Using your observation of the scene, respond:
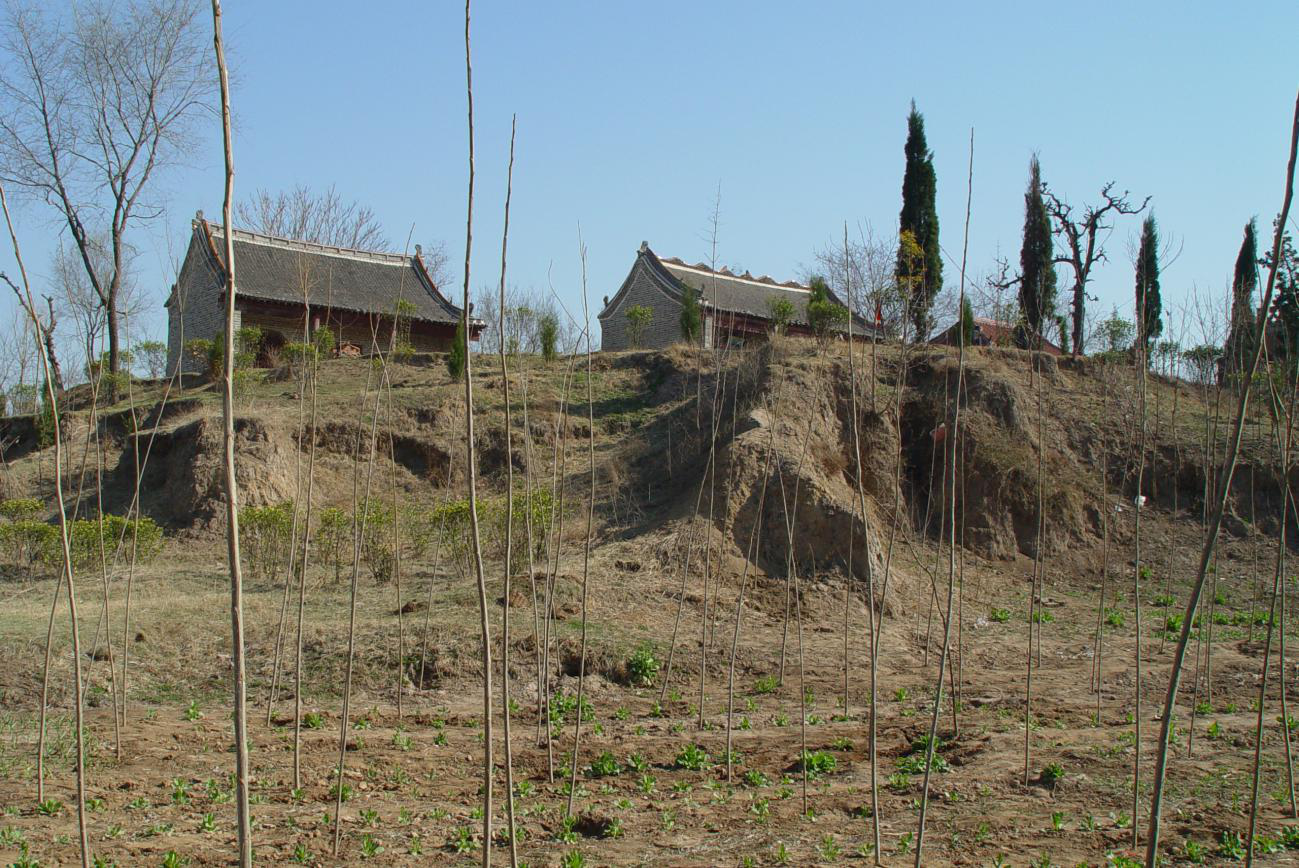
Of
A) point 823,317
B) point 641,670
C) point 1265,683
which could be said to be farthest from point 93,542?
point 823,317

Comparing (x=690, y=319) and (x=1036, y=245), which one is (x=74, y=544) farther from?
(x=1036, y=245)

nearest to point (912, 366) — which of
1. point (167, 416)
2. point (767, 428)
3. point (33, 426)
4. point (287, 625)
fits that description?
point (767, 428)

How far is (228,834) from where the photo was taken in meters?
4.95

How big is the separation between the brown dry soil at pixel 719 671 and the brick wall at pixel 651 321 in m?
8.46

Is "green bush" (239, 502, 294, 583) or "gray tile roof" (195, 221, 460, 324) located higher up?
"gray tile roof" (195, 221, 460, 324)

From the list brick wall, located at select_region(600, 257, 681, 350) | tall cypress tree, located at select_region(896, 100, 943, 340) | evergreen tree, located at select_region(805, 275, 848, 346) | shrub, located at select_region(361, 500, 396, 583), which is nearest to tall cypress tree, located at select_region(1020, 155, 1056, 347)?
tall cypress tree, located at select_region(896, 100, 943, 340)

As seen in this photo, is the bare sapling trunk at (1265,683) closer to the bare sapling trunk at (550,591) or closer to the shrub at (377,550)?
the bare sapling trunk at (550,591)

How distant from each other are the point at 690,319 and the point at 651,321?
4.37m

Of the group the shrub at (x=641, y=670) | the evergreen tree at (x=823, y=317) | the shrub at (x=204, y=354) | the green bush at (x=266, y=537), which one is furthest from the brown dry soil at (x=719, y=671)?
the evergreen tree at (x=823, y=317)

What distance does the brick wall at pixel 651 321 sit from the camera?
27188mm

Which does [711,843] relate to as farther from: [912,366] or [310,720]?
[912,366]

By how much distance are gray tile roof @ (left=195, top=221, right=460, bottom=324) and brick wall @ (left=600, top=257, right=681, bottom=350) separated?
443cm

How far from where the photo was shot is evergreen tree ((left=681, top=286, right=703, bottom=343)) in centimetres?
2288

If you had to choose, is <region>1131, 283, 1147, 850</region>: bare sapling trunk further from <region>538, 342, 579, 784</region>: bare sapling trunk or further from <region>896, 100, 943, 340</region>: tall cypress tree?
<region>896, 100, 943, 340</region>: tall cypress tree
